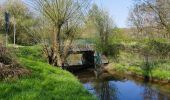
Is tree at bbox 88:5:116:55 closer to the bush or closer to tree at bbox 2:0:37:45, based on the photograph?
tree at bbox 2:0:37:45

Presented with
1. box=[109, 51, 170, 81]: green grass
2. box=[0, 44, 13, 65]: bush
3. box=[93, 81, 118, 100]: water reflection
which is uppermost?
box=[0, 44, 13, 65]: bush

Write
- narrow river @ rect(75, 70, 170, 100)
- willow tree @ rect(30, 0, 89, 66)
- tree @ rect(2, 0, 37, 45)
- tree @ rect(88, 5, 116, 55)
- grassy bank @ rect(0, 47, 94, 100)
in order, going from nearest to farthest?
grassy bank @ rect(0, 47, 94, 100)
narrow river @ rect(75, 70, 170, 100)
willow tree @ rect(30, 0, 89, 66)
tree @ rect(88, 5, 116, 55)
tree @ rect(2, 0, 37, 45)

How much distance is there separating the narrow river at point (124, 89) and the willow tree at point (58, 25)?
3.42m

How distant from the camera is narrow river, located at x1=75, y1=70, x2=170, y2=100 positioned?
64.2ft

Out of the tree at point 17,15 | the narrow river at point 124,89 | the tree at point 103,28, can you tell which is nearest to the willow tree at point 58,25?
the narrow river at point 124,89

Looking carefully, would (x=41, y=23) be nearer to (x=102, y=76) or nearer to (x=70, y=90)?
(x=102, y=76)

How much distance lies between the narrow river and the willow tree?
3.42m

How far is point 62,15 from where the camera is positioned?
2408 cm

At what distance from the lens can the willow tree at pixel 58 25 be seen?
2412 centimetres

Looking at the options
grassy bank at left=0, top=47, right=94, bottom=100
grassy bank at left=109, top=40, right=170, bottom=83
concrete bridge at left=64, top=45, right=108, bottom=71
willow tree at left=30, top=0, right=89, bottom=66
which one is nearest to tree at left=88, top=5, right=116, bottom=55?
concrete bridge at left=64, top=45, right=108, bottom=71

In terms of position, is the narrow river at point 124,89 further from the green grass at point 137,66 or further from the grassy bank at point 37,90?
the grassy bank at point 37,90

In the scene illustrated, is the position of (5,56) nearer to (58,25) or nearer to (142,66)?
(58,25)

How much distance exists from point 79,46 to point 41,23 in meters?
9.42

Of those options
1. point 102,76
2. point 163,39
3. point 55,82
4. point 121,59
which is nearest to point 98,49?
point 121,59
